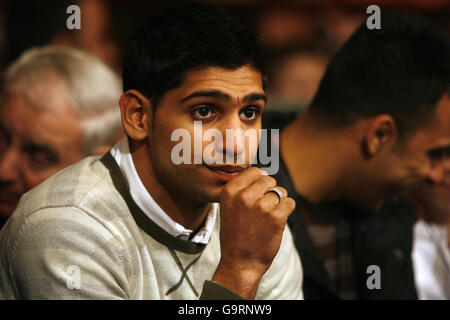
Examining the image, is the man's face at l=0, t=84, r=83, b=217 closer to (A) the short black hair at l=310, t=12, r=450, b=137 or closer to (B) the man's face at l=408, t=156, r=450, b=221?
(A) the short black hair at l=310, t=12, r=450, b=137

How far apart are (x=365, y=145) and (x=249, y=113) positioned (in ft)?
2.07

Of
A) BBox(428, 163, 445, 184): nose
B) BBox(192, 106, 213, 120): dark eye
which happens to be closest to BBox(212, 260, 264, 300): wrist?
BBox(192, 106, 213, 120): dark eye

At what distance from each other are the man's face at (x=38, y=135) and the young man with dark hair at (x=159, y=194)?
41cm

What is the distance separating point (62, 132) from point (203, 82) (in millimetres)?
662

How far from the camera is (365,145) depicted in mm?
1391

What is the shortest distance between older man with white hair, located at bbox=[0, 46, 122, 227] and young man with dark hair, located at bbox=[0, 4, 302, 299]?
16.0 inches

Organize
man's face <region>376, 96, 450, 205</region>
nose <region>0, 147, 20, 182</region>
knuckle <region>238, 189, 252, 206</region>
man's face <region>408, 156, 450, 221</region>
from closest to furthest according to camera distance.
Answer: knuckle <region>238, 189, 252, 206</region>, nose <region>0, 147, 20, 182</region>, man's face <region>376, 96, 450, 205</region>, man's face <region>408, 156, 450, 221</region>

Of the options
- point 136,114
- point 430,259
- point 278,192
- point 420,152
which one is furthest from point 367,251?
point 136,114

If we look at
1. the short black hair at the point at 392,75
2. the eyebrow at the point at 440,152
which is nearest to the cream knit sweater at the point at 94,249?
Result: the short black hair at the point at 392,75

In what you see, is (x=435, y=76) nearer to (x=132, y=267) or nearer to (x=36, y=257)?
(x=132, y=267)

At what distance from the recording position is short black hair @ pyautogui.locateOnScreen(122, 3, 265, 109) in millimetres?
815

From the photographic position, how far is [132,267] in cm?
88

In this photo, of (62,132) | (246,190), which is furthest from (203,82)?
(62,132)

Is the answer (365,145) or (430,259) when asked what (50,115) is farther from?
(430,259)
